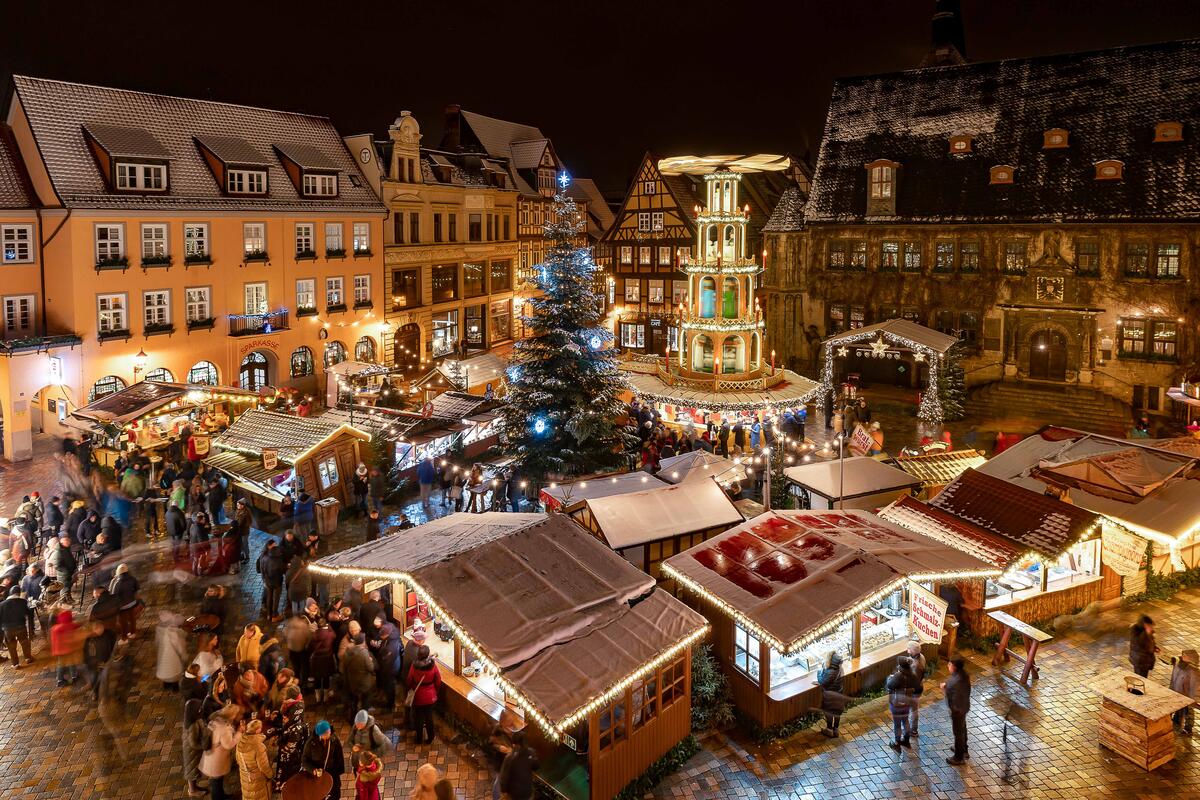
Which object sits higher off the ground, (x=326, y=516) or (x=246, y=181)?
(x=246, y=181)

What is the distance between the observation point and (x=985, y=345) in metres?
35.4

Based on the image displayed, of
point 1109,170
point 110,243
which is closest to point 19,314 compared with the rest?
point 110,243

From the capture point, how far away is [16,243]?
27.9m

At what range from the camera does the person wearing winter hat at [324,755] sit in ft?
35.0

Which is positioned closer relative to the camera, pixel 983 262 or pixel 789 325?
pixel 983 262

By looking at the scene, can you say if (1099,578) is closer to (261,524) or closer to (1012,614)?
(1012,614)

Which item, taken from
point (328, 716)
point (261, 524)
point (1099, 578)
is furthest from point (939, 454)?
point (261, 524)

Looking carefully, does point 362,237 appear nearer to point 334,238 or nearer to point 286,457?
point 334,238

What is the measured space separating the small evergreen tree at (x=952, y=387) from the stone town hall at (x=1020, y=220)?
191 cm

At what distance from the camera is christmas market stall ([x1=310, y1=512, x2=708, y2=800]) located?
1121 cm

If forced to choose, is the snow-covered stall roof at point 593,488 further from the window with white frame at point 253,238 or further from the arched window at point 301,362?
the window with white frame at point 253,238

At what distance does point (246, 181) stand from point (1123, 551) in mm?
31560

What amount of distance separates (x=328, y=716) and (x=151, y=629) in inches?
194

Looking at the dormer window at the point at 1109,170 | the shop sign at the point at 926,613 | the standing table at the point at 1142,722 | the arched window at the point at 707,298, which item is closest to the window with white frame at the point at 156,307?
the arched window at the point at 707,298
